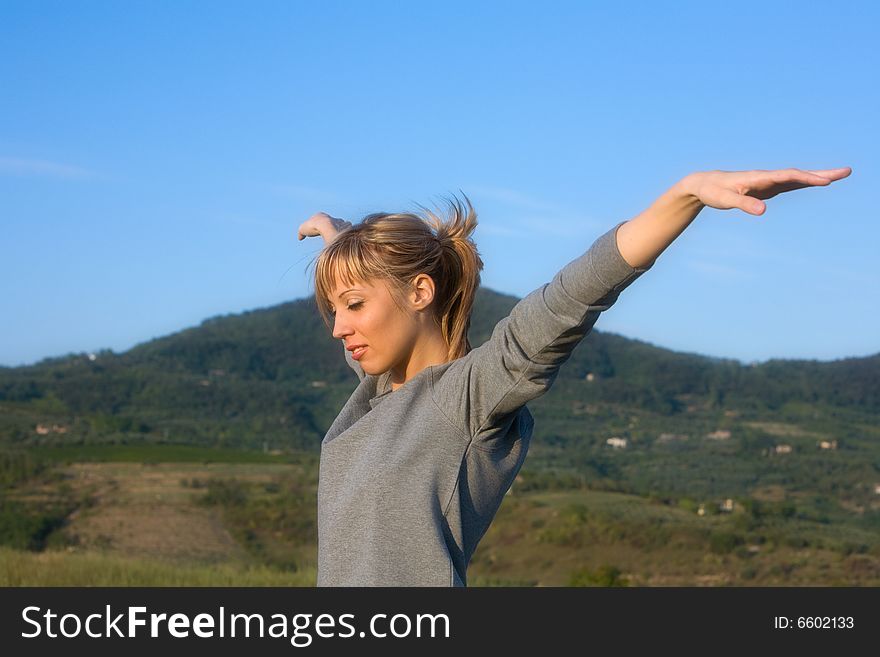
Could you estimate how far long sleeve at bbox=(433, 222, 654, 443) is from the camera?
1955mm

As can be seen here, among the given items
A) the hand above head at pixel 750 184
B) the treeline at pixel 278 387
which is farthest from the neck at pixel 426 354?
the treeline at pixel 278 387

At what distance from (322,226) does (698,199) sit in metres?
1.39

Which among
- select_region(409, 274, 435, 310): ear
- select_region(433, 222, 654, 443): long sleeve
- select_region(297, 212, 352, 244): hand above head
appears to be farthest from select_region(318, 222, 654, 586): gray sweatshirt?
select_region(297, 212, 352, 244): hand above head

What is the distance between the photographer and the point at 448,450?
2143 mm

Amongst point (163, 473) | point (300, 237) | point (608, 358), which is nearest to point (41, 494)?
point (163, 473)

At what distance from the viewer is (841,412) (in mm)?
35156

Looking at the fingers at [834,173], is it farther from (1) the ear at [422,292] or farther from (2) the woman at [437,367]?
(1) the ear at [422,292]

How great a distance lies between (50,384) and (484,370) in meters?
43.6

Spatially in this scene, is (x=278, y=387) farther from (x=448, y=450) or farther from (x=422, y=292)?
(x=448, y=450)

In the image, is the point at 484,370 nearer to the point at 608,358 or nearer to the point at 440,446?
the point at 440,446

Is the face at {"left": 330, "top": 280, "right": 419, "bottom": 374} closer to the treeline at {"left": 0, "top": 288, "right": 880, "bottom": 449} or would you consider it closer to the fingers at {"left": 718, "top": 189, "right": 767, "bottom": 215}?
the fingers at {"left": 718, "top": 189, "right": 767, "bottom": 215}

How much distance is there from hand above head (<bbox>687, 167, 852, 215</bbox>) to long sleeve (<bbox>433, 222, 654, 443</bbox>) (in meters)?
0.19

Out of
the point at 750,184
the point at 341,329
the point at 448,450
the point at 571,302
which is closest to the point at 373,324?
the point at 341,329
